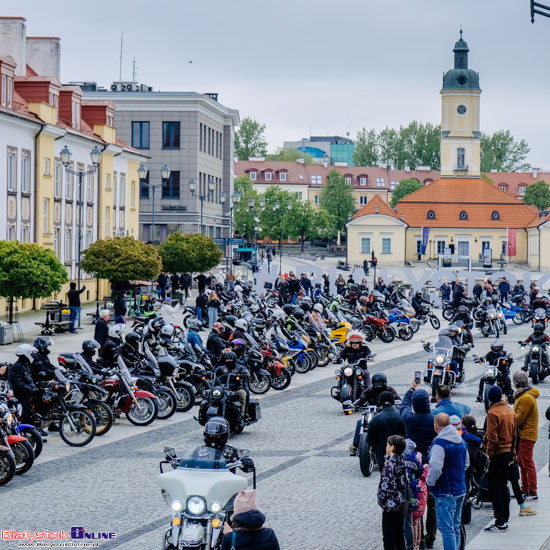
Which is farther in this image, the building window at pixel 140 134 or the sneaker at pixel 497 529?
the building window at pixel 140 134

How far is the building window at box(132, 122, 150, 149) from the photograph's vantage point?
264ft

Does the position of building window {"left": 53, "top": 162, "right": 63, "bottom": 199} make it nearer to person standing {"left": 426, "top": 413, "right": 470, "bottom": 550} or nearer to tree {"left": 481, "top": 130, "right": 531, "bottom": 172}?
person standing {"left": 426, "top": 413, "right": 470, "bottom": 550}

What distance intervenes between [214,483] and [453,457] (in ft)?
8.40

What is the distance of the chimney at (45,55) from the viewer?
5488 cm

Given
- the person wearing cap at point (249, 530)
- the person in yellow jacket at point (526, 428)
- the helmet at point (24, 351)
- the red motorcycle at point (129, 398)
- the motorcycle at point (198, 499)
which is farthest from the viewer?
the red motorcycle at point (129, 398)

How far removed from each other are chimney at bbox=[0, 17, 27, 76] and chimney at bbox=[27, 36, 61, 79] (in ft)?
15.7

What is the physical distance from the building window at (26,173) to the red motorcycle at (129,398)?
26.4 meters

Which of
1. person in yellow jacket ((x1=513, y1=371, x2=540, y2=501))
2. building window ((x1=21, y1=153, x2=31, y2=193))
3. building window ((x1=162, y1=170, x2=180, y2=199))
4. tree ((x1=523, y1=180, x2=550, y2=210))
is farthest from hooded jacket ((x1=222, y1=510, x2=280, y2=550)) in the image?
tree ((x1=523, y1=180, x2=550, y2=210))

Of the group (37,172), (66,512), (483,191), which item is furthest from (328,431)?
(483,191)

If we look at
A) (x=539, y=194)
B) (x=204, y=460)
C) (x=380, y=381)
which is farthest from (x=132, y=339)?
(x=539, y=194)

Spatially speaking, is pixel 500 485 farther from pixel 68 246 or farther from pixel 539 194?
pixel 539 194

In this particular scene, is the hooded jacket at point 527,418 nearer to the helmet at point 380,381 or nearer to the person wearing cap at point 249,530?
the helmet at point 380,381

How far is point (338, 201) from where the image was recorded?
131250mm

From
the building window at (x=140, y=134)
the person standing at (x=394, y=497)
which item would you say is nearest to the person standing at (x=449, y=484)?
the person standing at (x=394, y=497)
